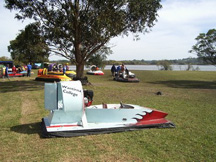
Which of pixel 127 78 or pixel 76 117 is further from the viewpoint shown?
pixel 127 78

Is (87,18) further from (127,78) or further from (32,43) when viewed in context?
(127,78)

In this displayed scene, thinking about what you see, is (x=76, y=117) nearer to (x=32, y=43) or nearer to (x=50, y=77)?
(x=32, y=43)

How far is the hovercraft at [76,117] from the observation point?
6.13 meters

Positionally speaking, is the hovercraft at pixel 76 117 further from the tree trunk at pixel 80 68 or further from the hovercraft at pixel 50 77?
the hovercraft at pixel 50 77

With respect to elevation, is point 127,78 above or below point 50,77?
below

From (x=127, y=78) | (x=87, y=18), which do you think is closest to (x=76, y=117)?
(x=87, y=18)

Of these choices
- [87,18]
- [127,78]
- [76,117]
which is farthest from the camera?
[127,78]

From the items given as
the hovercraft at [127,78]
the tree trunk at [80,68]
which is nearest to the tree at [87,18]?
the tree trunk at [80,68]

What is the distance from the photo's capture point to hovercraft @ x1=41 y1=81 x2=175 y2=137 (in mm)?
6129

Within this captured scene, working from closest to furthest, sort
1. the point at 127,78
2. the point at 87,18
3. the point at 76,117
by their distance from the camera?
the point at 76,117 < the point at 87,18 < the point at 127,78

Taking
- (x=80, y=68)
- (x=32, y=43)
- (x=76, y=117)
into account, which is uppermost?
(x=32, y=43)

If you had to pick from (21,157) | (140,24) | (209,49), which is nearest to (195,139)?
(21,157)

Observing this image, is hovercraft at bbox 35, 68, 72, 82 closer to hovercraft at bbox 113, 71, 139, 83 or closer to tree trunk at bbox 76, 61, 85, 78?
tree trunk at bbox 76, 61, 85, 78

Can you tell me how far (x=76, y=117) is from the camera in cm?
634
